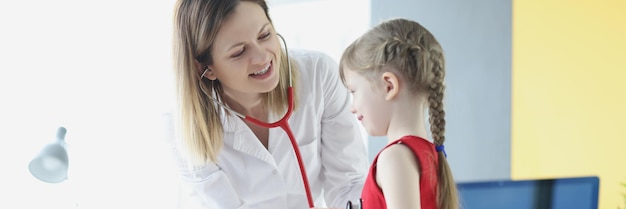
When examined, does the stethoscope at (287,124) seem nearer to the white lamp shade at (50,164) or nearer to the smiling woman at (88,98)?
the white lamp shade at (50,164)

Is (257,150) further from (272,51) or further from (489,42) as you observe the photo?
(489,42)

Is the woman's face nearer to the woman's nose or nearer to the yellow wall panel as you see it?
the woman's nose

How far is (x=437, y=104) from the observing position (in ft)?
4.10

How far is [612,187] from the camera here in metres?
2.55

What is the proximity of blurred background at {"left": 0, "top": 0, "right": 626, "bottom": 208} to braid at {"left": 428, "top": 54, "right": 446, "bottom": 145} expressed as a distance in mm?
1345

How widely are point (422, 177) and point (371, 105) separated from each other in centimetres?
16

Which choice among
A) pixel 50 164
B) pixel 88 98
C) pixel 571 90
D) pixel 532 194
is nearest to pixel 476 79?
pixel 571 90

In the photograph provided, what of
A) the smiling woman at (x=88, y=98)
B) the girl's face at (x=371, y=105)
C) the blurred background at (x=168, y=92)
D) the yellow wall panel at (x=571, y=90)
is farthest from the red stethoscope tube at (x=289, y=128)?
the yellow wall panel at (x=571, y=90)

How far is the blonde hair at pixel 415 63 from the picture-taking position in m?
1.22

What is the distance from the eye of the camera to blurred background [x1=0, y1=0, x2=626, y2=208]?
249 cm

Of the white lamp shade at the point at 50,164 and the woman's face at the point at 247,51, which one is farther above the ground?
the woman's face at the point at 247,51

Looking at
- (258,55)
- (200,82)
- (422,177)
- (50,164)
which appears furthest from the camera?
(50,164)

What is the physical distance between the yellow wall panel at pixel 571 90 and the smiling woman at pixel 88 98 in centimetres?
136

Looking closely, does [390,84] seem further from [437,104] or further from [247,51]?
[247,51]
